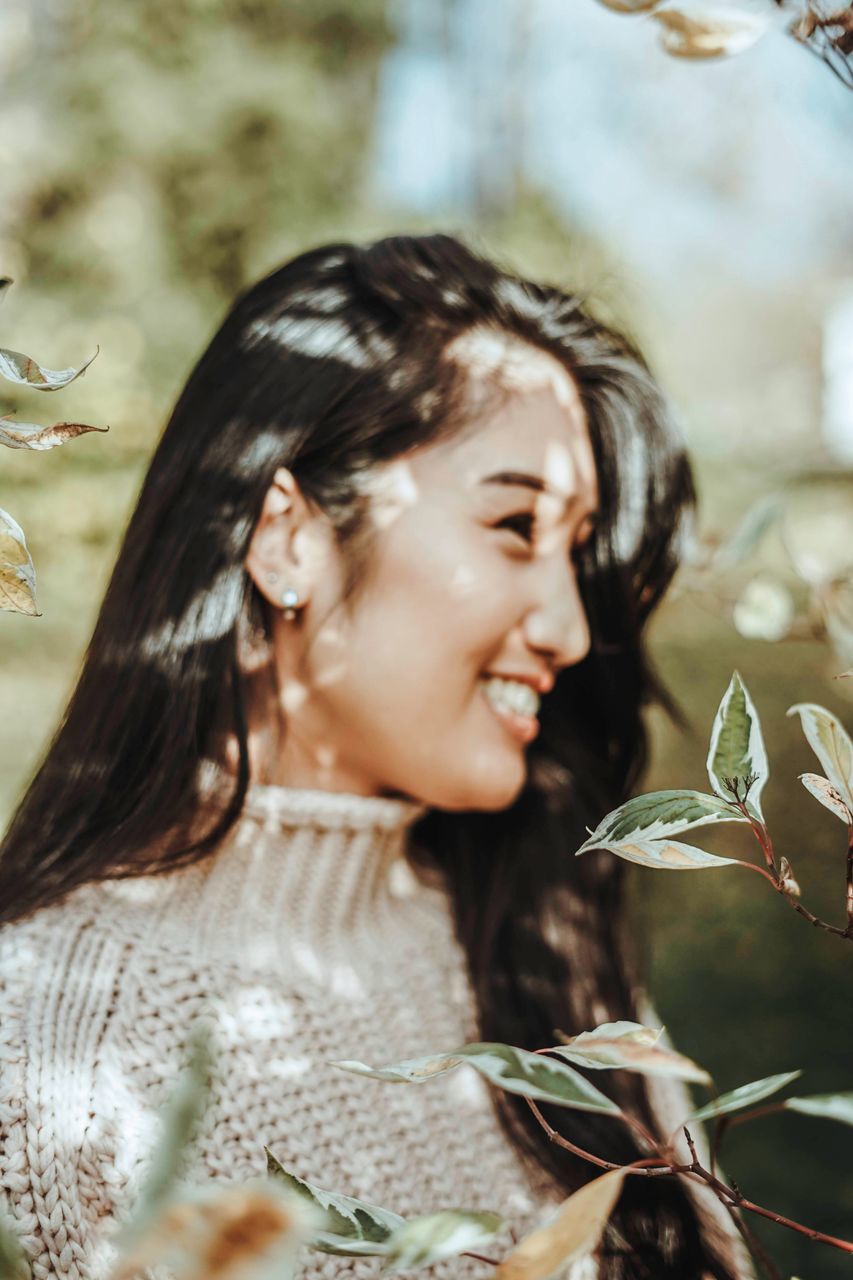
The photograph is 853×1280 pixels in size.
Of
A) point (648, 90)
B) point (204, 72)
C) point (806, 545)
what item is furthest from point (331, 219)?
point (806, 545)

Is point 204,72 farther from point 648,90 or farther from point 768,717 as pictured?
point 768,717

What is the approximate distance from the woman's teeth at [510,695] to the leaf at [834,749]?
2.24 feet

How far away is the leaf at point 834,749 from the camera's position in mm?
614

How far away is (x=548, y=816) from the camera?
161 cm

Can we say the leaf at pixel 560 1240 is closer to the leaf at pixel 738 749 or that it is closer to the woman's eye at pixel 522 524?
the leaf at pixel 738 749

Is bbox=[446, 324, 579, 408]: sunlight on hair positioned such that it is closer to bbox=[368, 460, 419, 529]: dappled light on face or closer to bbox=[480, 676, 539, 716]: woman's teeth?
bbox=[368, 460, 419, 529]: dappled light on face

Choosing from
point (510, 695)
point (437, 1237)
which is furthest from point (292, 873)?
point (437, 1237)

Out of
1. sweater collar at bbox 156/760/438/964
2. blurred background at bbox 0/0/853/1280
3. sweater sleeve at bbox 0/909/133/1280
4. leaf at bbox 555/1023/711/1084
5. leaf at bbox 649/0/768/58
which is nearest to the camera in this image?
leaf at bbox 555/1023/711/1084

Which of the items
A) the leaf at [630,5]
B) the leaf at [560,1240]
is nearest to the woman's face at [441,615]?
the leaf at [630,5]

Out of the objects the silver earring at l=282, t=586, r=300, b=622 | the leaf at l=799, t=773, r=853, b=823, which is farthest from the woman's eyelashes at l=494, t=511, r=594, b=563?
the leaf at l=799, t=773, r=853, b=823

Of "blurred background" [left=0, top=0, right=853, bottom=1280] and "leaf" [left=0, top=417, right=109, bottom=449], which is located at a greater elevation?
"leaf" [left=0, top=417, right=109, bottom=449]

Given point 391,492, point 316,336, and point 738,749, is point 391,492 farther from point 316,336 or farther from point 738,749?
point 738,749

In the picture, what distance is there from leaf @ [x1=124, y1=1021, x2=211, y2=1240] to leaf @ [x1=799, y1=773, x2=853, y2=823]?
38 centimetres

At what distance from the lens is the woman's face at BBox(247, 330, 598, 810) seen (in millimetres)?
1224
